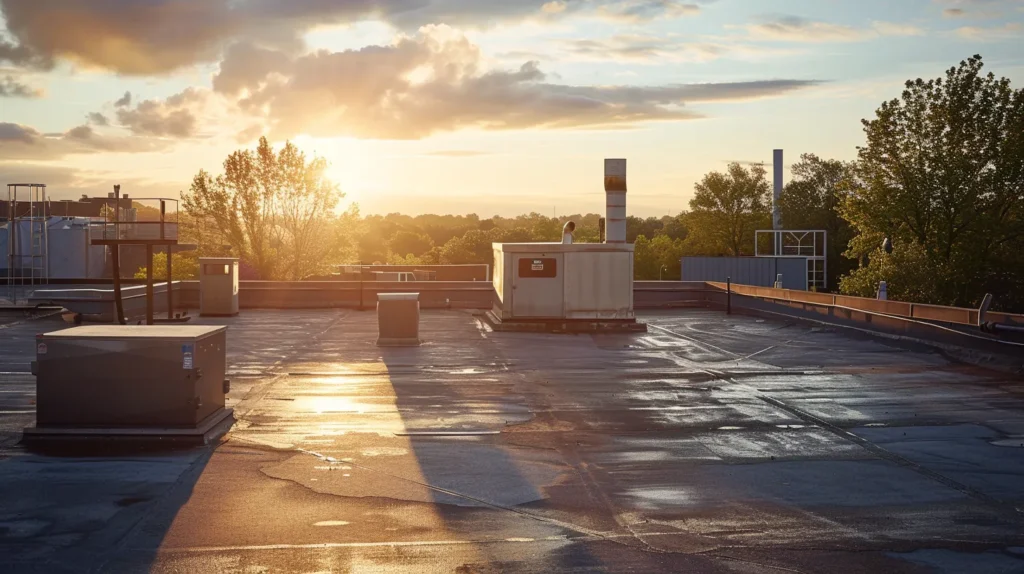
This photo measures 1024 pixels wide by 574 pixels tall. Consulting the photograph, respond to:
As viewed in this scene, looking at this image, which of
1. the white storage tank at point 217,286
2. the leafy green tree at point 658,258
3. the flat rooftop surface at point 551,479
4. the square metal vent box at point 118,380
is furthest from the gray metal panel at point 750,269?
the square metal vent box at point 118,380

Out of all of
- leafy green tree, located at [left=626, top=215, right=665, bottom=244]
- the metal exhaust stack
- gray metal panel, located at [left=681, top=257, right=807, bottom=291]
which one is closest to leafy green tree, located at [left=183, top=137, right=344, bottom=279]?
gray metal panel, located at [left=681, top=257, right=807, bottom=291]

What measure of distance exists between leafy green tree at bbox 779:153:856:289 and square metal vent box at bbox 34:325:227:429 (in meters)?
93.9

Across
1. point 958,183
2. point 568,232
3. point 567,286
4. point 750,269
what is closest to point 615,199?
point 568,232

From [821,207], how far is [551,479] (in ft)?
370

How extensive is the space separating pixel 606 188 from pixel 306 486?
2658 centimetres

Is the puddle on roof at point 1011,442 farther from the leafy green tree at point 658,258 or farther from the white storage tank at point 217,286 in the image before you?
the leafy green tree at point 658,258

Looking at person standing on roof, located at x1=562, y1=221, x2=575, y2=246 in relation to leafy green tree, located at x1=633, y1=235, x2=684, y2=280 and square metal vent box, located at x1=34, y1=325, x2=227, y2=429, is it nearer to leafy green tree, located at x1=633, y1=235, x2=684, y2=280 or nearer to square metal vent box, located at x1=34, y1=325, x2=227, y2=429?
square metal vent box, located at x1=34, y1=325, x2=227, y2=429

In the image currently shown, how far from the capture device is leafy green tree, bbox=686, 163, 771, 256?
436 feet

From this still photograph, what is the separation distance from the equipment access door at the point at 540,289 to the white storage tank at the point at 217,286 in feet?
34.6

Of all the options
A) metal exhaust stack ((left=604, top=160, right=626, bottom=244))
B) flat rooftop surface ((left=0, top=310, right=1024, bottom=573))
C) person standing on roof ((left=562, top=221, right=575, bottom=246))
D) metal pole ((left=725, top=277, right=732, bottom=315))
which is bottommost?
flat rooftop surface ((left=0, top=310, right=1024, bottom=573))

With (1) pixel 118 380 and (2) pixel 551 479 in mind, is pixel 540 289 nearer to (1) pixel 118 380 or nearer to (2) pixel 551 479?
(1) pixel 118 380

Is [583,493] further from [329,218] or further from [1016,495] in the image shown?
[329,218]

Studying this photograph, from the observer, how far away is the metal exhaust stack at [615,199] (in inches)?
1385

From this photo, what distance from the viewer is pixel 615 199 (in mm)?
35500
